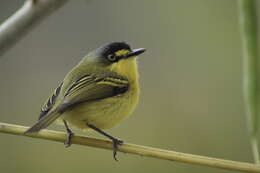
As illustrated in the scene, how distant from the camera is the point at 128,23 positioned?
4.34 m

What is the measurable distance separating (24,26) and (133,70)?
6.00 ft

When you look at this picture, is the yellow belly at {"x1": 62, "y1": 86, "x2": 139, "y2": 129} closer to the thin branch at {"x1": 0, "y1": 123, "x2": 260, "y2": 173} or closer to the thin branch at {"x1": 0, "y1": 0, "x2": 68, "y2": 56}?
the thin branch at {"x1": 0, "y1": 123, "x2": 260, "y2": 173}

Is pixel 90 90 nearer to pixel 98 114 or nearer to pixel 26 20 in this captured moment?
pixel 98 114

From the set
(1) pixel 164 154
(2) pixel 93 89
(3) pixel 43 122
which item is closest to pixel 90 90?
(2) pixel 93 89

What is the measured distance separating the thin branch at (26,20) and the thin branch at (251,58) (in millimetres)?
326

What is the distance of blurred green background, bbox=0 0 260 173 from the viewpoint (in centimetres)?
365

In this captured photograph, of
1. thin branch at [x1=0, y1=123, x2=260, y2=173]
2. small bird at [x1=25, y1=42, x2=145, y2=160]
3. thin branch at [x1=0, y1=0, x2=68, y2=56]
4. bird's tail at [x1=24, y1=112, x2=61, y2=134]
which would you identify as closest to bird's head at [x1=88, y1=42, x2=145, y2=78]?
small bird at [x1=25, y1=42, x2=145, y2=160]

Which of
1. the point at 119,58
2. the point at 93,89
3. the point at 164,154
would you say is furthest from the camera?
the point at 119,58

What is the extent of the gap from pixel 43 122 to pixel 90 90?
0.59 metres

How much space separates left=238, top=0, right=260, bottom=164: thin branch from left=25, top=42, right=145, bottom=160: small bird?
4.22ft

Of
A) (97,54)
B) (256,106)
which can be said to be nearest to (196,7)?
(97,54)

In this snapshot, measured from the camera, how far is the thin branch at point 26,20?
Answer: 893 millimetres

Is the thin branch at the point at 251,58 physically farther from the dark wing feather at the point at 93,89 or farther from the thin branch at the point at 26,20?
the dark wing feather at the point at 93,89

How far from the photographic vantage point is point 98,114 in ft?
7.81
